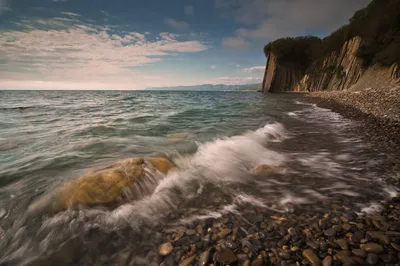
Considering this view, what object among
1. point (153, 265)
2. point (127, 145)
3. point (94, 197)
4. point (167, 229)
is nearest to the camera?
point (153, 265)

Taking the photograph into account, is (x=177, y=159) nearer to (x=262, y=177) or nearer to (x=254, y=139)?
(x=262, y=177)

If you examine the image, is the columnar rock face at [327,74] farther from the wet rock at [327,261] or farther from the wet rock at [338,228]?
the wet rock at [327,261]

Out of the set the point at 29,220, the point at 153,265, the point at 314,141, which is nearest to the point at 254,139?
the point at 314,141

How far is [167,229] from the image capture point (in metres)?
2.96

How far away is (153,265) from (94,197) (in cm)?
199

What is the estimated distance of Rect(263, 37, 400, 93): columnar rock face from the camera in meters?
35.1

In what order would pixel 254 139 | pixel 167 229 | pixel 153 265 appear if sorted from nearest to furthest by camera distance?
pixel 153 265
pixel 167 229
pixel 254 139

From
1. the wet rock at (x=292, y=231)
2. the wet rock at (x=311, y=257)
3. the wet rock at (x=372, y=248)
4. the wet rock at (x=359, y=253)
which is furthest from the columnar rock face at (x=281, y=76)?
the wet rock at (x=311, y=257)

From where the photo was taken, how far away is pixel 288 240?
8.18 feet

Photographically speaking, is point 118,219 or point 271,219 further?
point 118,219

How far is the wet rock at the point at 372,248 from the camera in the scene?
2.17m

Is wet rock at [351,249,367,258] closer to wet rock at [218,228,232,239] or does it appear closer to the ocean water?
the ocean water

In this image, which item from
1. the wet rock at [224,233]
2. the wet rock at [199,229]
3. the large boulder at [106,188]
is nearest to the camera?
the wet rock at [224,233]

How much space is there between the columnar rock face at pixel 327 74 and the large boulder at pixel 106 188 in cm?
2809
